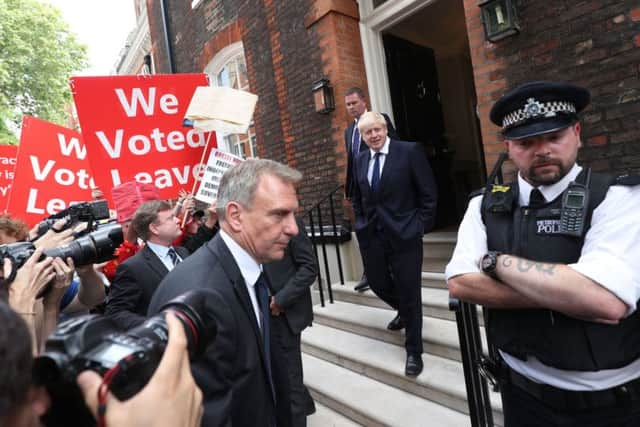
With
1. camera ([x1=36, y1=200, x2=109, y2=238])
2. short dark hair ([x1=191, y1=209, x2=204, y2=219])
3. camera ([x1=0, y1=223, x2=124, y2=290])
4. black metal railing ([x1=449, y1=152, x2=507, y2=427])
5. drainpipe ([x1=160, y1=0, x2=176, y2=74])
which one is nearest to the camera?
camera ([x1=0, y1=223, x2=124, y2=290])

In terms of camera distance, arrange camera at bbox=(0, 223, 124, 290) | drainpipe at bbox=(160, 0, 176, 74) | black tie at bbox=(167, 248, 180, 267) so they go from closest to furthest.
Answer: camera at bbox=(0, 223, 124, 290) < black tie at bbox=(167, 248, 180, 267) < drainpipe at bbox=(160, 0, 176, 74)

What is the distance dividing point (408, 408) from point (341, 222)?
2.53 meters

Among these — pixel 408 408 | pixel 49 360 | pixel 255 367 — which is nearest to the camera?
pixel 49 360

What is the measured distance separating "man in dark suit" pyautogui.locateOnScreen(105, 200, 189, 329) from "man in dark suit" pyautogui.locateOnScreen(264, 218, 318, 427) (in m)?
0.69

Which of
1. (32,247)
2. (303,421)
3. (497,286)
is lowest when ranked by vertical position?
(303,421)

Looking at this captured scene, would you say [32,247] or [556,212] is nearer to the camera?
[556,212]

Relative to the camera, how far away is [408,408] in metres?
2.83

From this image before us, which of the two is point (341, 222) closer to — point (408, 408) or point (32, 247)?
point (408, 408)

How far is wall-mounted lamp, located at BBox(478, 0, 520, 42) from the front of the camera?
3141 millimetres

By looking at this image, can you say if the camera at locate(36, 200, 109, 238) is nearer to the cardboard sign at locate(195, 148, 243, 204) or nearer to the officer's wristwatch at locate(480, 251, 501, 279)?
the cardboard sign at locate(195, 148, 243, 204)

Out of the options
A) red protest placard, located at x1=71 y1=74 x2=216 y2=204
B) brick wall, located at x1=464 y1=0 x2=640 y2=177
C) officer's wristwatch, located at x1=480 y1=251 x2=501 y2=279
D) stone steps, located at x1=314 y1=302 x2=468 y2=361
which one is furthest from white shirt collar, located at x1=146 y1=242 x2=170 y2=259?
brick wall, located at x1=464 y1=0 x2=640 y2=177

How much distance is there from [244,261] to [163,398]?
2.86 ft

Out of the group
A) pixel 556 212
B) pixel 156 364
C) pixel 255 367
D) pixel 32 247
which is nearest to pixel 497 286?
pixel 556 212

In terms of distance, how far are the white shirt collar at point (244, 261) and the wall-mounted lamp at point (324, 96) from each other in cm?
352
